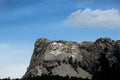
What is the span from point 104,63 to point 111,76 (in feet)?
31.9

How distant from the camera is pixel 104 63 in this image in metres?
127

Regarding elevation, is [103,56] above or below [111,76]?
above

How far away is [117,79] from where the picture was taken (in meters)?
124

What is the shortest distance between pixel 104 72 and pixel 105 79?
5214mm

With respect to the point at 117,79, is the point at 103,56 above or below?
above

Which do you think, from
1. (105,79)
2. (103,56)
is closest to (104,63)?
(103,56)

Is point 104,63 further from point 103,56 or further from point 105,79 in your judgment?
point 105,79

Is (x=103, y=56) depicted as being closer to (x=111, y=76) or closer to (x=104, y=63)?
(x=104, y=63)

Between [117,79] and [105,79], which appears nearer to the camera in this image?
[105,79]

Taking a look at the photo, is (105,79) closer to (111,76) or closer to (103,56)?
(111,76)

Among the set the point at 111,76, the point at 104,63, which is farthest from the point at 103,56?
the point at 111,76

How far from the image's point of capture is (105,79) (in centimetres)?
11631

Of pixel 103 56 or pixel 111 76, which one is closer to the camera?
pixel 111 76

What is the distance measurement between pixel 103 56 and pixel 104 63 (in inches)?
112
